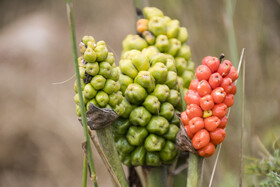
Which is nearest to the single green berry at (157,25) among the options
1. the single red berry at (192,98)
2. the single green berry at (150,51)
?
the single green berry at (150,51)

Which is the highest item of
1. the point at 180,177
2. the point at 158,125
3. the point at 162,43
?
the point at 162,43

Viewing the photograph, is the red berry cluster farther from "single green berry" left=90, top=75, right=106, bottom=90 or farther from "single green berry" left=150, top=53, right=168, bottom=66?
"single green berry" left=90, top=75, right=106, bottom=90

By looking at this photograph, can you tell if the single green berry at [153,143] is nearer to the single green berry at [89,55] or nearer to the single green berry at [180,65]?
the single green berry at [180,65]

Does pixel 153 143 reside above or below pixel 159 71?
below

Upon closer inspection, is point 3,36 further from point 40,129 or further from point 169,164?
point 169,164

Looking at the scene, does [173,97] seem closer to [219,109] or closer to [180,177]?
[219,109]

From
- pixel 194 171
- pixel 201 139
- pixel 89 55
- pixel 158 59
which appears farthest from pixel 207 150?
pixel 89 55
